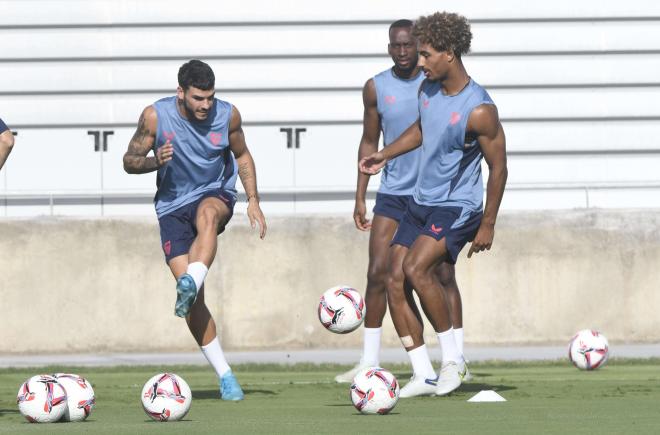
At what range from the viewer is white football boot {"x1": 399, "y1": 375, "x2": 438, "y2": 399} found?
1043 cm

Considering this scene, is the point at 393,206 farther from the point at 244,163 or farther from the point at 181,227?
the point at 181,227

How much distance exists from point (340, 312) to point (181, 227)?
1.36 meters

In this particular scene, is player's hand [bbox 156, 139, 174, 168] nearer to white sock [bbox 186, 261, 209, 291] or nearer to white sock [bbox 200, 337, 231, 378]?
white sock [bbox 186, 261, 209, 291]

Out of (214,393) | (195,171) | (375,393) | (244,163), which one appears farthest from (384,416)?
(244,163)

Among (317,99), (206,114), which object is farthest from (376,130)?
(317,99)

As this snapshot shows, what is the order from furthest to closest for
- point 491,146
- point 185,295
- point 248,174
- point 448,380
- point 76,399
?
1. point 248,174
2. point 448,380
3. point 491,146
4. point 185,295
5. point 76,399

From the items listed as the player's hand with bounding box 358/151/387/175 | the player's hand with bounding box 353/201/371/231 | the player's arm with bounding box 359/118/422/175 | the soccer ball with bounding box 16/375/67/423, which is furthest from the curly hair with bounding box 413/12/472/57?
the soccer ball with bounding box 16/375/67/423

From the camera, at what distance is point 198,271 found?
10.4 meters

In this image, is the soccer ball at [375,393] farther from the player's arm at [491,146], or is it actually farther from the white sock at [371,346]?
the white sock at [371,346]

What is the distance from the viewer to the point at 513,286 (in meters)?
16.6

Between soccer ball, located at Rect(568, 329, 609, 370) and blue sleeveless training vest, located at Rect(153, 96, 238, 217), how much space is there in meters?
2.96

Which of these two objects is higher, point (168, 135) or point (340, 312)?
point (168, 135)

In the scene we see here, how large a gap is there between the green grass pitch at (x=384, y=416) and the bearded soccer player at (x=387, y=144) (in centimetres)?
72

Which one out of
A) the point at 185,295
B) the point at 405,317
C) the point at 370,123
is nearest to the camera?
the point at 185,295
